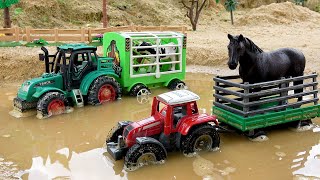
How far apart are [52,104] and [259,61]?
6088 mm

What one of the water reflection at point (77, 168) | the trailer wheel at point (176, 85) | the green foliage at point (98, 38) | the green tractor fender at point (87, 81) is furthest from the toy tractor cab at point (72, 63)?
the green foliage at point (98, 38)

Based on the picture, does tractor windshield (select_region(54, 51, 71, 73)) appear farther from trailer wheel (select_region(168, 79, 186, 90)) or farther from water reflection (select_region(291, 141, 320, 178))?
water reflection (select_region(291, 141, 320, 178))

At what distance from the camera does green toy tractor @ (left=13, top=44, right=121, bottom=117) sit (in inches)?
434

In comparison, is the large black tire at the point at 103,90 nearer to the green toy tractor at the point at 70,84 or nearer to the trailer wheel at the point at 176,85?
the green toy tractor at the point at 70,84

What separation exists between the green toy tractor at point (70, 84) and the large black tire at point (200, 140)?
16.2ft

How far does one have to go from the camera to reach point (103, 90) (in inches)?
→ 489

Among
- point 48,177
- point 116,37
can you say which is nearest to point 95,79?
point 116,37

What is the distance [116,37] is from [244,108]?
20.9 feet

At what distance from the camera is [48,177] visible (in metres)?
7.25

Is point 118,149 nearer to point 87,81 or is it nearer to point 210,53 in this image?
point 87,81

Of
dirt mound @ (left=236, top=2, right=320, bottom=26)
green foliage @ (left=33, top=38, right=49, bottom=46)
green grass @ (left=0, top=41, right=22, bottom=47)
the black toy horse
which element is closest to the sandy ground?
green grass @ (left=0, top=41, right=22, bottom=47)

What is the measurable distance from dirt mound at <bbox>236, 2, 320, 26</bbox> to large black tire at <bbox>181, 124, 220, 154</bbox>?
27.4 m

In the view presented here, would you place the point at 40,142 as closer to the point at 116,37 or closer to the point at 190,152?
the point at 190,152

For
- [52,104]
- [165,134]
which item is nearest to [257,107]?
[165,134]
